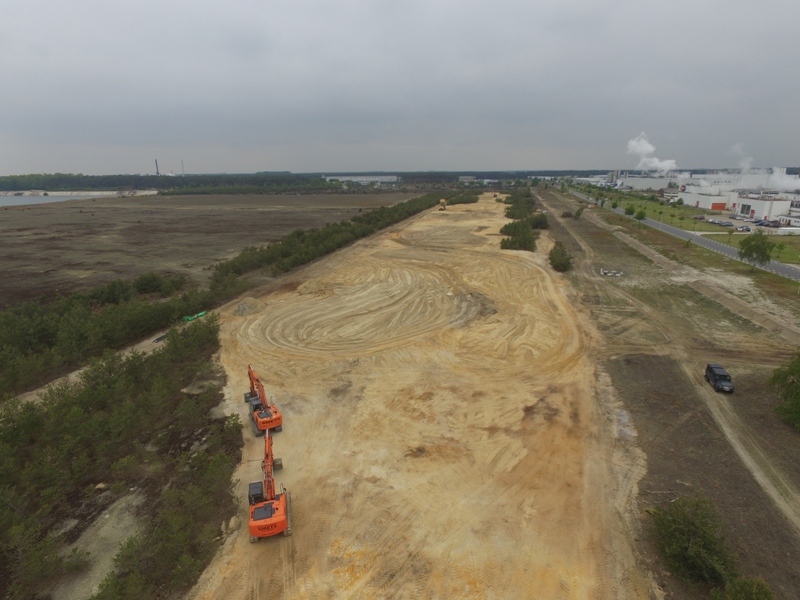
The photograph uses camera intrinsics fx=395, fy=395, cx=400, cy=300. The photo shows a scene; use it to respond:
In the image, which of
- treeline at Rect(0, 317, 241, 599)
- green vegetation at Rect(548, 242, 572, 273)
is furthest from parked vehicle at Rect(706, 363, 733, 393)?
green vegetation at Rect(548, 242, 572, 273)

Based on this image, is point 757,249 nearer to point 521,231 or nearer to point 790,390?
Result: point 521,231

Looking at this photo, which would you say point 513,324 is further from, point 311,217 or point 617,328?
point 311,217

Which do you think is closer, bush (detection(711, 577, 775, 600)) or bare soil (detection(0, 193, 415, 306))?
bush (detection(711, 577, 775, 600))

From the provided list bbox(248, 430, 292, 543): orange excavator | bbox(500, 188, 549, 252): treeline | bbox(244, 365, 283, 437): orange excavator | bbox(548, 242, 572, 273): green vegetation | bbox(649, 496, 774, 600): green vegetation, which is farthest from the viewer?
bbox(500, 188, 549, 252): treeline

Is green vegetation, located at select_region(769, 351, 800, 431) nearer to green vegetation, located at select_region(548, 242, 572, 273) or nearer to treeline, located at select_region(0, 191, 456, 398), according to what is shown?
green vegetation, located at select_region(548, 242, 572, 273)

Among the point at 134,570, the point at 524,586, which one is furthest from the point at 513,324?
the point at 134,570

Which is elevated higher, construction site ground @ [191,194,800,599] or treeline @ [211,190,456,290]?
treeline @ [211,190,456,290]

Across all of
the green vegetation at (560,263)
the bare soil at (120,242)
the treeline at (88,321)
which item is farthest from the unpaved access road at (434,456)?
the bare soil at (120,242)
